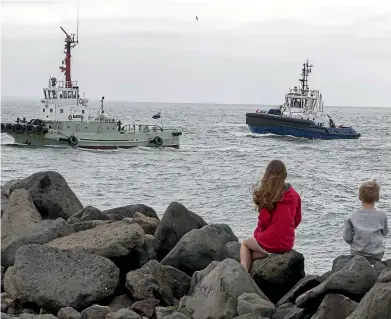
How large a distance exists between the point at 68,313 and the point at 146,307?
670 mm

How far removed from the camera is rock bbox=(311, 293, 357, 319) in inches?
211

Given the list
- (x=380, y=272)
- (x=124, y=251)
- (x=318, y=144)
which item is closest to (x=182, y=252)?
(x=124, y=251)

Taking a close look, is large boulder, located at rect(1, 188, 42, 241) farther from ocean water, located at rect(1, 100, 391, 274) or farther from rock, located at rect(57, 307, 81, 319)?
ocean water, located at rect(1, 100, 391, 274)

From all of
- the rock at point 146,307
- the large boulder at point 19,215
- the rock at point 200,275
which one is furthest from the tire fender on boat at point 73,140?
the rock at point 146,307

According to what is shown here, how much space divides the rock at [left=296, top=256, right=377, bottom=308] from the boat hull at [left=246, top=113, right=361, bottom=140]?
49284 millimetres

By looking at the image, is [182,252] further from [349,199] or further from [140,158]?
[140,158]

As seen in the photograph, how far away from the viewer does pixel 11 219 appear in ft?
29.7

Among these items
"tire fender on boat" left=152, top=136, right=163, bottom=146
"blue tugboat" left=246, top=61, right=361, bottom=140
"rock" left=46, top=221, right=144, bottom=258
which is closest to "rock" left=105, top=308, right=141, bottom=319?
"rock" left=46, top=221, right=144, bottom=258

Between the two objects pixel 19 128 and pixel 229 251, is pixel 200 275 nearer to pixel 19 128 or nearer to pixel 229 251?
pixel 229 251

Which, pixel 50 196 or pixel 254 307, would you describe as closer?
pixel 254 307

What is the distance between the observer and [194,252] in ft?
24.5

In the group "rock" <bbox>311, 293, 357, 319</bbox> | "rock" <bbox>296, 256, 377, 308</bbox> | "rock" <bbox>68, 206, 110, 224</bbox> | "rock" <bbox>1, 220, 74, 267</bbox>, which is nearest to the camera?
"rock" <bbox>311, 293, 357, 319</bbox>

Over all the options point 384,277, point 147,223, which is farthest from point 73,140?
point 384,277

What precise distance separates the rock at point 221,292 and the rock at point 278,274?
0.76 ft
